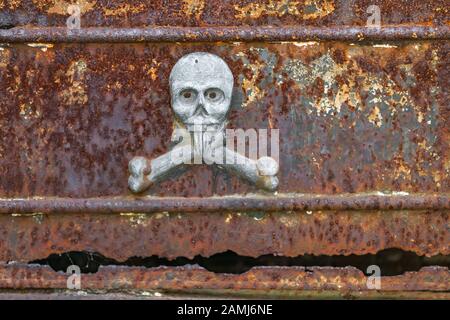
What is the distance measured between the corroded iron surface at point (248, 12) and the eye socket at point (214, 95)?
21cm

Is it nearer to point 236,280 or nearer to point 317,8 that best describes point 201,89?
point 317,8

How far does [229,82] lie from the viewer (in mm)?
1796

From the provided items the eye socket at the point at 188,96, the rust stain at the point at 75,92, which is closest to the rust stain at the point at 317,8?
the eye socket at the point at 188,96

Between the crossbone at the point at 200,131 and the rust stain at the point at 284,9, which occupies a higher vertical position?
the rust stain at the point at 284,9

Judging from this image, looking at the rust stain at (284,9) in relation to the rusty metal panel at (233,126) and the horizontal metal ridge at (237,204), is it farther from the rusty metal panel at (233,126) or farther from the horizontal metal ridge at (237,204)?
the horizontal metal ridge at (237,204)

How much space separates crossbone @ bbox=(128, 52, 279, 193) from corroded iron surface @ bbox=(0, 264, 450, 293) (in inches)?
9.2

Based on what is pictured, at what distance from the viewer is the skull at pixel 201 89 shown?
5.78ft

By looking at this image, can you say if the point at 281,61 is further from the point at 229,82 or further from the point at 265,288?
the point at 265,288

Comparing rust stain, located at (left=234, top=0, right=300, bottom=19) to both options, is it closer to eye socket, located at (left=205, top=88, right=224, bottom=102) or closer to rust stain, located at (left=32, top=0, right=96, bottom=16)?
eye socket, located at (left=205, top=88, right=224, bottom=102)

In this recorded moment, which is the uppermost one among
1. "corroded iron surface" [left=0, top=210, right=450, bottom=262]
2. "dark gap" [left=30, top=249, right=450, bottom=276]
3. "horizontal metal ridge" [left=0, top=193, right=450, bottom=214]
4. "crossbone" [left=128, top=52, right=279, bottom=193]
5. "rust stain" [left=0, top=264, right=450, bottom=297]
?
"crossbone" [left=128, top=52, right=279, bottom=193]

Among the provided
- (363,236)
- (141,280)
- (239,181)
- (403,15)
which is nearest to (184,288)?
(141,280)

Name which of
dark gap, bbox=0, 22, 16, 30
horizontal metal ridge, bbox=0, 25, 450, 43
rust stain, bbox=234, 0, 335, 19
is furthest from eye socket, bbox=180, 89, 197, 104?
dark gap, bbox=0, 22, 16, 30

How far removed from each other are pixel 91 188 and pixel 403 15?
976mm

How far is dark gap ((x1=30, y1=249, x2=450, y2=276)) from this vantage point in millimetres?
1846
